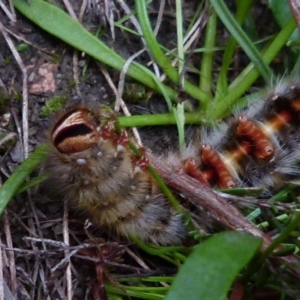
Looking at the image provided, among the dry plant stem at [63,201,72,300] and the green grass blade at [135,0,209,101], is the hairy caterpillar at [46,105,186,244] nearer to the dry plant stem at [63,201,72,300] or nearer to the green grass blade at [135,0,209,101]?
the dry plant stem at [63,201,72,300]

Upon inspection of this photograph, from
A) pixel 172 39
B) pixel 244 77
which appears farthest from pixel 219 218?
pixel 172 39

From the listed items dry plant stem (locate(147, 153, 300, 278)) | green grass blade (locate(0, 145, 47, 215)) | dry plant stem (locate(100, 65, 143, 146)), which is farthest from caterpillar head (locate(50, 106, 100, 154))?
dry plant stem (locate(100, 65, 143, 146))

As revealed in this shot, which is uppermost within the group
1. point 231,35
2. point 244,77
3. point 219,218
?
point 231,35

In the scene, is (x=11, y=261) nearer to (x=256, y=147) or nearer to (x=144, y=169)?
(x=144, y=169)

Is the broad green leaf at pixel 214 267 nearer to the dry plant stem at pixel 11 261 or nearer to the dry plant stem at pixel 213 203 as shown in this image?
the dry plant stem at pixel 213 203

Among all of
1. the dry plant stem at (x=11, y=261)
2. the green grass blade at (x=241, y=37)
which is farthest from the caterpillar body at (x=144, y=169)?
the dry plant stem at (x=11, y=261)

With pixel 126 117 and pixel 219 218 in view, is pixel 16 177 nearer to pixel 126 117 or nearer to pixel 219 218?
pixel 126 117
